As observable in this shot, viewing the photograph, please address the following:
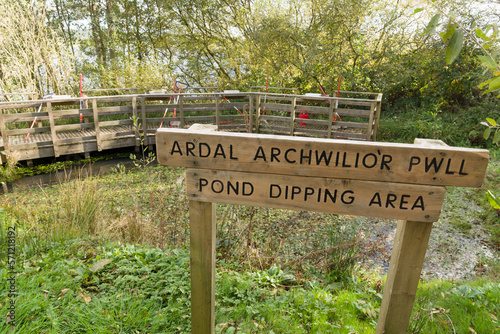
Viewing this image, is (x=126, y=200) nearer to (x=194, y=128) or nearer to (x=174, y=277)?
(x=174, y=277)

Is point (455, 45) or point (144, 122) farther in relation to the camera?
point (144, 122)

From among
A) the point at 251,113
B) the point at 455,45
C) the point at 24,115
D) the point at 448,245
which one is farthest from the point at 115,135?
the point at 455,45

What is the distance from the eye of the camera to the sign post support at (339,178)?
64.8 inches

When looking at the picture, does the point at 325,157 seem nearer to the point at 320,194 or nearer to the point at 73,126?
the point at 320,194

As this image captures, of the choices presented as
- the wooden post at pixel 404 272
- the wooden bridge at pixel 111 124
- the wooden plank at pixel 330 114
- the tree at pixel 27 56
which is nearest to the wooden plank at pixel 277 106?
the wooden bridge at pixel 111 124

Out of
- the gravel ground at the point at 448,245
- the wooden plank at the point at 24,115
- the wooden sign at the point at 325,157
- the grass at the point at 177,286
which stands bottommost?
the gravel ground at the point at 448,245

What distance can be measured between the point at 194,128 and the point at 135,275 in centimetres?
159

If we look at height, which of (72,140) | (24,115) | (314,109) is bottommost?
(72,140)

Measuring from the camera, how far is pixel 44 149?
817cm

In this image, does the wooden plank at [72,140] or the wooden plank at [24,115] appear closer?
the wooden plank at [24,115]

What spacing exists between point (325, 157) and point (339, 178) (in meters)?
0.15

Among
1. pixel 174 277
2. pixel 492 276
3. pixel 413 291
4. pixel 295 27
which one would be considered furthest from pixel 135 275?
pixel 295 27

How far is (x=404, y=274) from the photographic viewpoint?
5.98ft

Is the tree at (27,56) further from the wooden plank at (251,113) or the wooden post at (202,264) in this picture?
the wooden post at (202,264)
